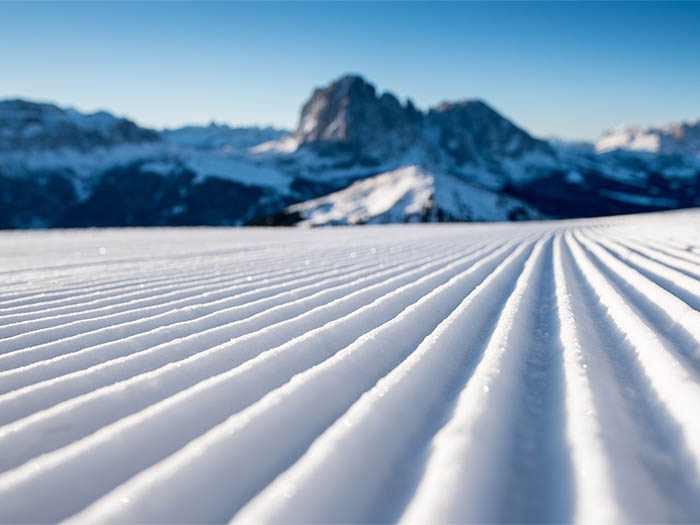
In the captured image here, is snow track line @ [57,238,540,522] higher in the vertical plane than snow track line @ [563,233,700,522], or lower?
lower

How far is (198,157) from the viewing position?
12888cm

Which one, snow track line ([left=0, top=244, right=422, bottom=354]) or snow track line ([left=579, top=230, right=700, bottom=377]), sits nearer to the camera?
snow track line ([left=579, top=230, right=700, bottom=377])

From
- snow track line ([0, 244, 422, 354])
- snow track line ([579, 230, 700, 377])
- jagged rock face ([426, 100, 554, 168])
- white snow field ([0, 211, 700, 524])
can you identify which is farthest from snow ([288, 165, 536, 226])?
jagged rock face ([426, 100, 554, 168])

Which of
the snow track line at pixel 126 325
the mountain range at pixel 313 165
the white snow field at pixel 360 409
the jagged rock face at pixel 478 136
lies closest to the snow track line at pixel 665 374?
the white snow field at pixel 360 409

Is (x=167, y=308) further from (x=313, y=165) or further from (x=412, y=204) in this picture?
(x=313, y=165)

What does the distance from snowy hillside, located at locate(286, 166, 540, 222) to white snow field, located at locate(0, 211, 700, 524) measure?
46.2m

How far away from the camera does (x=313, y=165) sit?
139625 mm

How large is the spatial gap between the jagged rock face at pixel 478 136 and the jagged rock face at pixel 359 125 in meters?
19.9

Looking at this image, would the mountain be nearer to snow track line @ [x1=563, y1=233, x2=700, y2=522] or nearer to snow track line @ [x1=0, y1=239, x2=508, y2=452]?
snow track line @ [x1=0, y1=239, x2=508, y2=452]

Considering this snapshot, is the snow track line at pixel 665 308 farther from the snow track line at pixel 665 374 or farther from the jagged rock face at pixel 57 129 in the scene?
the jagged rock face at pixel 57 129

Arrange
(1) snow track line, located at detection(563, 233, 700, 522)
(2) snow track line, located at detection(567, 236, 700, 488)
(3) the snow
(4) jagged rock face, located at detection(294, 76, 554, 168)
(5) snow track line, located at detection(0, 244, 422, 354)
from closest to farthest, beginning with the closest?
(1) snow track line, located at detection(563, 233, 700, 522)
(2) snow track line, located at detection(567, 236, 700, 488)
(5) snow track line, located at detection(0, 244, 422, 354)
(3) the snow
(4) jagged rock face, located at detection(294, 76, 554, 168)

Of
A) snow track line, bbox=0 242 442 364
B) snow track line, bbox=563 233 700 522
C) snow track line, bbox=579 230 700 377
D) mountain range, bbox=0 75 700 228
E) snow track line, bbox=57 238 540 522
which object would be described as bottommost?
snow track line, bbox=0 242 442 364

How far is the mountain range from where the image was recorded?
11075 centimetres

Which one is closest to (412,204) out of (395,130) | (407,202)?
(407,202)
